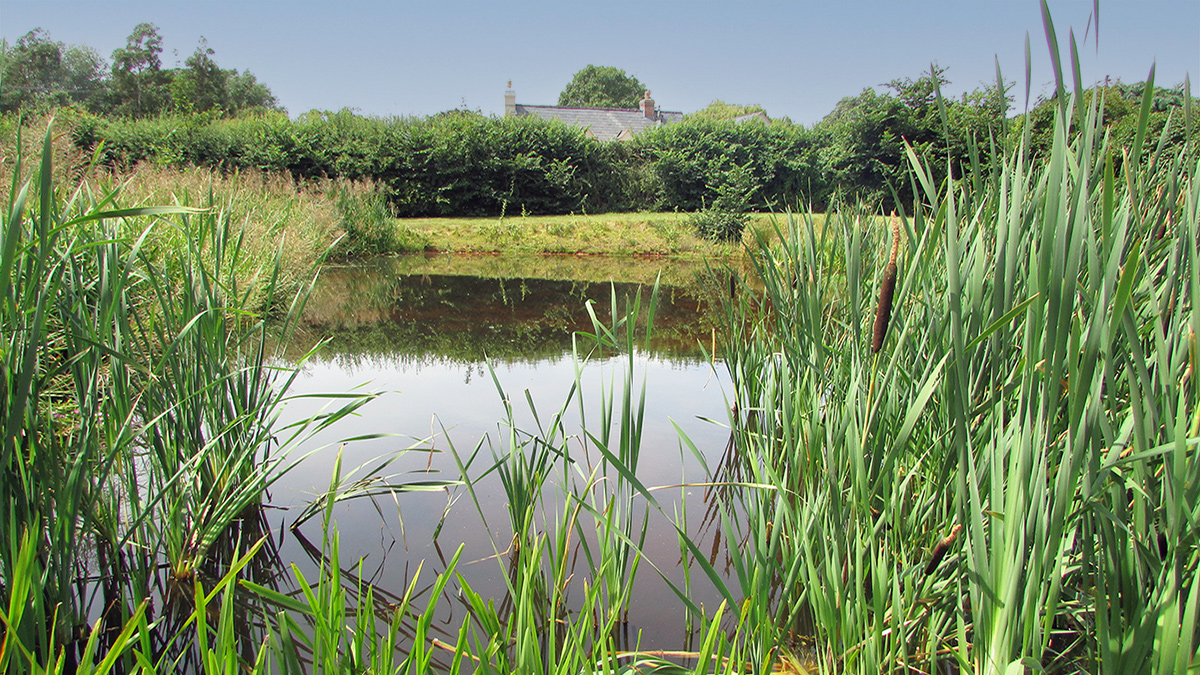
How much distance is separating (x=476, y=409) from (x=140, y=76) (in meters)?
40.5

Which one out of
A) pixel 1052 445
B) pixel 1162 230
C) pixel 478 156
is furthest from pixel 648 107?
pixel 1052 445

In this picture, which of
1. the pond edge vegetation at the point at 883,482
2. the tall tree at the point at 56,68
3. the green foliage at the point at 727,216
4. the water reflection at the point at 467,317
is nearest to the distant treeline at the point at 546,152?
the green foliage at the point at 727,216

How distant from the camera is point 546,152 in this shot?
1620 cm

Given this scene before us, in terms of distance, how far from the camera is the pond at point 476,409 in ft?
6.14

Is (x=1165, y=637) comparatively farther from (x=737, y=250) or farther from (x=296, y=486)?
(x=737, y=250)

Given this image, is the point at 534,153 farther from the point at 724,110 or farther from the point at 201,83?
the point at 201,83

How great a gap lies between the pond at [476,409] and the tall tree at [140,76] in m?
33.5

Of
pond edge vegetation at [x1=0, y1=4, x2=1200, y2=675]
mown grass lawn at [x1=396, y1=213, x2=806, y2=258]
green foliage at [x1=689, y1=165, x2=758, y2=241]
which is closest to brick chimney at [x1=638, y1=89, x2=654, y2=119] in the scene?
mown grass lawn at [x1=396, y1=213, x2=806, y2=258]

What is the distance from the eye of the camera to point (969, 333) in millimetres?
1100

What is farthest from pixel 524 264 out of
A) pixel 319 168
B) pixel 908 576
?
pixel 908 576

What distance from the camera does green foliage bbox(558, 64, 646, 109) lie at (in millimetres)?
55900

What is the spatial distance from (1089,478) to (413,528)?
5.76ft

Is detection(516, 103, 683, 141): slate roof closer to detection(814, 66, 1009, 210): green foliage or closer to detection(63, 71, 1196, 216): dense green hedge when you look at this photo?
detection(63, 71, 1196, 216): dense green hedge

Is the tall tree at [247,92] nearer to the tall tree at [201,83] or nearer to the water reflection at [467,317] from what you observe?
the tall tree at [201,83]
